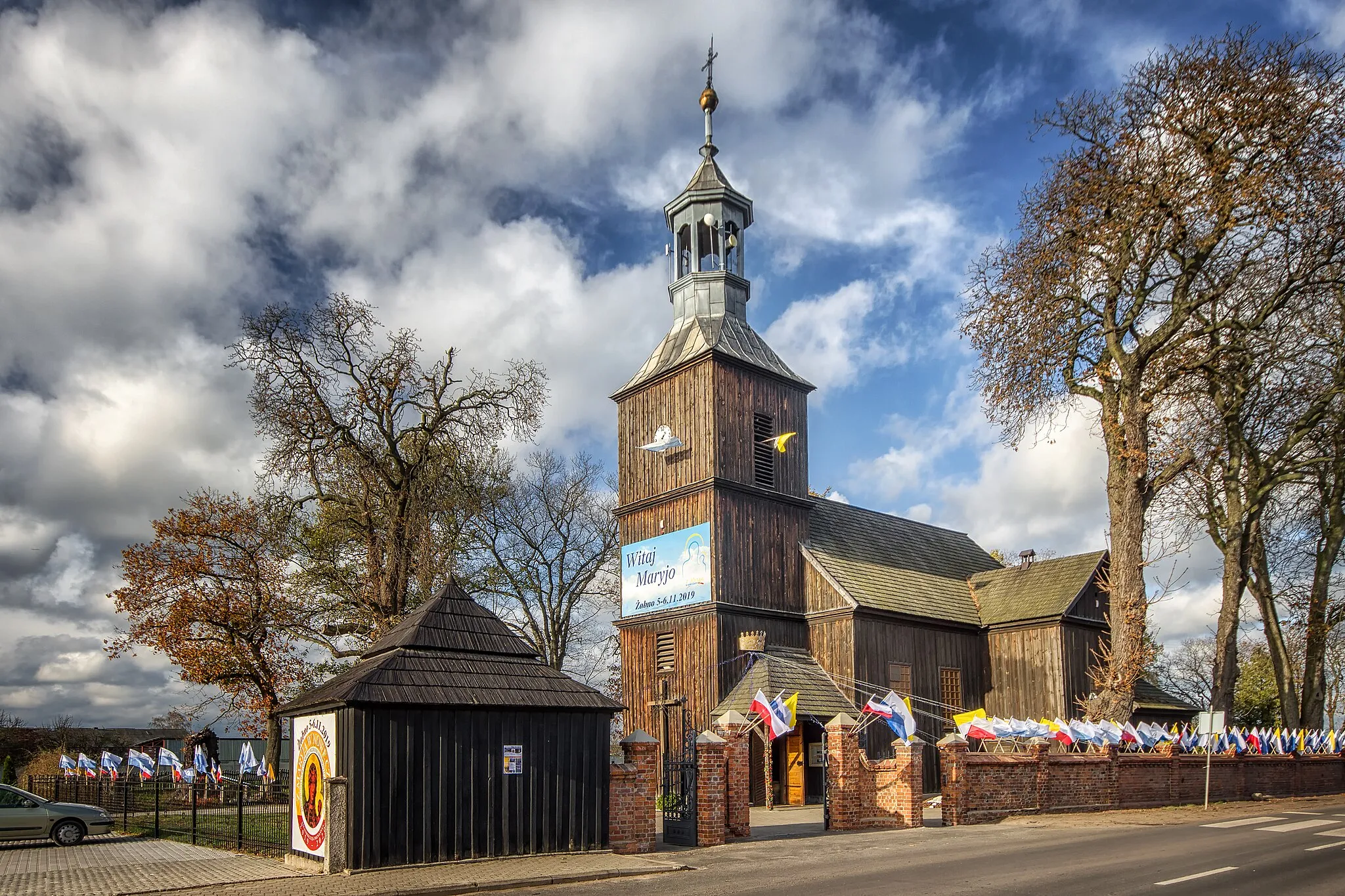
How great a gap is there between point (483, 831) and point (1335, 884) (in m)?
10.9

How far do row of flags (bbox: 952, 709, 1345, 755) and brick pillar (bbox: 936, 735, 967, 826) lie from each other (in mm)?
1122

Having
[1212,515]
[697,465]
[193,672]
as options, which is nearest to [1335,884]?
[697,465]

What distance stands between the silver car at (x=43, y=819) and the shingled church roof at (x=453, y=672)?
7.72 m

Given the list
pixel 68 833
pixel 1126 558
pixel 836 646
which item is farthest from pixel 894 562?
pixel 68 833

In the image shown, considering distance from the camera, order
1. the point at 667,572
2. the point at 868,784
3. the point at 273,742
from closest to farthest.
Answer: the point at 868,784, the point at 667,572, the point at 273,742

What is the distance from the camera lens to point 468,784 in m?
14.6

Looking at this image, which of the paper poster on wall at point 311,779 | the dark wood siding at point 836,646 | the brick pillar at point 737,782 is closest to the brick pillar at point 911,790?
the brick pillar at point 737,782

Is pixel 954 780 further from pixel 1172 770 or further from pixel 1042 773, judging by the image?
pixel 1172 770

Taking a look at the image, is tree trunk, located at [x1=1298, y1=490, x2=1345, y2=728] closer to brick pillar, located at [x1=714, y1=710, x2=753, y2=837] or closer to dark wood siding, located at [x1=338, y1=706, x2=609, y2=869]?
brick pillar, located at [x1=714, y1=710, x2=753, y2=837]

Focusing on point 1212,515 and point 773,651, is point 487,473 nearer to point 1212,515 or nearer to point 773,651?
point 773,651

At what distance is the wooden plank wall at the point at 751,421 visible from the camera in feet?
94.3

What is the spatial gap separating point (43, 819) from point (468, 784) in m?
11.0

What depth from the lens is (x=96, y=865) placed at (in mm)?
15875

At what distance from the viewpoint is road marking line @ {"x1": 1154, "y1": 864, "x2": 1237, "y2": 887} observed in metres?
12.2
